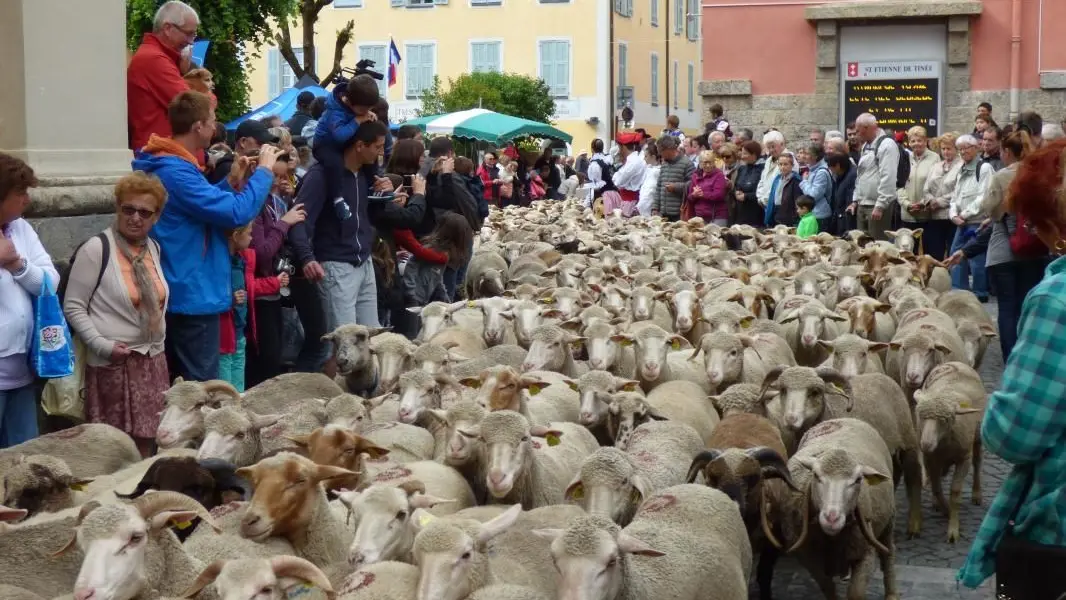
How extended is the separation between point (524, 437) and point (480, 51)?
4129 cm

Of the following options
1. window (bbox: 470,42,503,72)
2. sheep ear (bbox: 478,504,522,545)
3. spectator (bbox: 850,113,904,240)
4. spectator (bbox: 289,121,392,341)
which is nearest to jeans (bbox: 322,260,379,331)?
spectator (bbox: 289,121,392,341)

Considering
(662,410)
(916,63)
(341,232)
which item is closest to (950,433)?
(662,410)

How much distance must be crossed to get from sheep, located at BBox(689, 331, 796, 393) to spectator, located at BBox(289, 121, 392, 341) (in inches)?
87.0

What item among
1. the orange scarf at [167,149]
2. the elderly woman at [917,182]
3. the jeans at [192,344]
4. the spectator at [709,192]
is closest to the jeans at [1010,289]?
the elderly woman at [917,182]

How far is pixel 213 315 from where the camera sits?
646 centimetres

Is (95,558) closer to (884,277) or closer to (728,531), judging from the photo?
(728,531)

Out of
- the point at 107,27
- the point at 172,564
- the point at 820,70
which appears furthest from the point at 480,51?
the point at 172,564

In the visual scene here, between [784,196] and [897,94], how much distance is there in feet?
26.9

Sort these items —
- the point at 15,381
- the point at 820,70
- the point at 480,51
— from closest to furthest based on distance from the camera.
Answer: the point at 15,381
the point at 820,70
the point at 480,51

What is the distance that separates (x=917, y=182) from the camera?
1469 centimetres

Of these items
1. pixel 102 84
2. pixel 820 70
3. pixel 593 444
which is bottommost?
pixel 593 444

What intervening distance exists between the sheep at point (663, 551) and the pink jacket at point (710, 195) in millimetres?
12630

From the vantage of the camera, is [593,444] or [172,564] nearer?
[172,564]

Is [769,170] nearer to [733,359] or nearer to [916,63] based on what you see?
[916,63]
